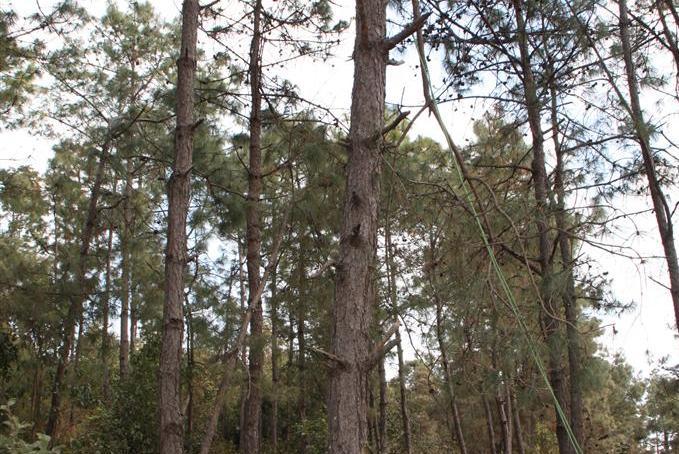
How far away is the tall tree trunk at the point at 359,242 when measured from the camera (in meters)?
2.88

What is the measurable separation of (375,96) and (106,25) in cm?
1230

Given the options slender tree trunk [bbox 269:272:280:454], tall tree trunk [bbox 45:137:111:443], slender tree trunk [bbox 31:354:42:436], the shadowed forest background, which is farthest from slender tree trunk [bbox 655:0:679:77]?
slender tree trunk [bbox 31:354:42:436]

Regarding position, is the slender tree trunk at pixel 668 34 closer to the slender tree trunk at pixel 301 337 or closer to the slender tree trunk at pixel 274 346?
the slender tree trunk at pixel 301 337

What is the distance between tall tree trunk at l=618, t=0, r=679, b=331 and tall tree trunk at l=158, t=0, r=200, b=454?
13.4ft

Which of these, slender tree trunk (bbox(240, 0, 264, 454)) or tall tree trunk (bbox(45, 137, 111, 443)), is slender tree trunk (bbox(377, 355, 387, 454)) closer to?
slender tree trunk (bbox(240, 0, 264, 454))

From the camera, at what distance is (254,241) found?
26.3 feet

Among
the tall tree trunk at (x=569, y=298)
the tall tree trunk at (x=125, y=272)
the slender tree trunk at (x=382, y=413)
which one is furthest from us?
the slender tree trunk at (x=382, y=413)

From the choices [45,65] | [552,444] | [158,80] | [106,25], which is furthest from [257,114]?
[552,444]

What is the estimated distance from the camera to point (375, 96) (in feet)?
11.0

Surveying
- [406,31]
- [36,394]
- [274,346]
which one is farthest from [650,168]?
[36,394]

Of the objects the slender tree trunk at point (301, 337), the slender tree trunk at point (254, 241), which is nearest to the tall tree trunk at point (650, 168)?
the slender tree trunk at point (301, 337)

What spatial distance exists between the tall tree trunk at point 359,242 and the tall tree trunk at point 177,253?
8.69 ft

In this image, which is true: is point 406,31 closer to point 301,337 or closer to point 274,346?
point 274,346

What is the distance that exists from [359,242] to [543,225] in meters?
3.15
